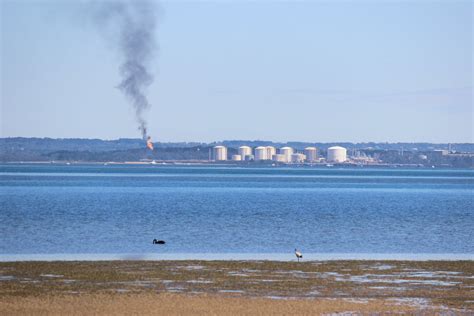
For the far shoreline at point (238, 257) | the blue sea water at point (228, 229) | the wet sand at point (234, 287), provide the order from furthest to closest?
1. the blue sea water at point (228, 229)
2. the far shoreline at point (238, 257)
3. the wet sand at point (234, 287)

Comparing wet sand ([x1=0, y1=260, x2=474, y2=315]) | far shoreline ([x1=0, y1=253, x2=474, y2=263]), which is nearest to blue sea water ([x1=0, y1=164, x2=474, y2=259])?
far shoreline ([x1=0, y1=253, x2=474, y2=263])

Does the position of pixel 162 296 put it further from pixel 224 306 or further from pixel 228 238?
pixel 228 238

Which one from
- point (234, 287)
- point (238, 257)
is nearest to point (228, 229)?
point (238, 257)

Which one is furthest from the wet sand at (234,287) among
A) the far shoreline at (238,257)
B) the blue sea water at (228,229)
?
the blue sea water at (228,229)

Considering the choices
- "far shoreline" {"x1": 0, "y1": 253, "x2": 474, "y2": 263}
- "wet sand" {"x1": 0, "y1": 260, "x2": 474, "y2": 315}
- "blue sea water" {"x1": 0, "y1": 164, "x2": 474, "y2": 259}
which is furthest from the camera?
"blue sea water" {"x1": 0, "y1": 164, "x2": 474, "y2": 259}

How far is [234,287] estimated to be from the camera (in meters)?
24.6

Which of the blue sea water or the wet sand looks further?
the blue sea water

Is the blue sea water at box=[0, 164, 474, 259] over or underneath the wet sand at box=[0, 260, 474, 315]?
underneath

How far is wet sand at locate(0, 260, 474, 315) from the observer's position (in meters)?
21.4

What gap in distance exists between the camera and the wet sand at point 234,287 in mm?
21406

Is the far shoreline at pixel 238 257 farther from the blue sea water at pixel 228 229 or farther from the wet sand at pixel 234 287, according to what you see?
the wet sand at pixel 234 287

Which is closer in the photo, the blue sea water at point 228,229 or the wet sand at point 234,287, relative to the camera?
the wet sand at point 234,287

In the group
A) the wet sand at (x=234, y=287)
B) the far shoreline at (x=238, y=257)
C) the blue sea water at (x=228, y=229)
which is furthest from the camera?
the blue sea water at (x=228, y=229)

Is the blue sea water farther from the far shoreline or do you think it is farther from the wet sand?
the wet sand
